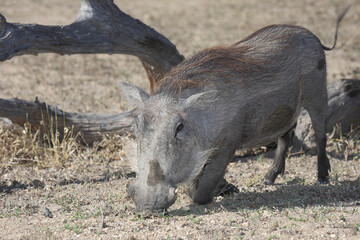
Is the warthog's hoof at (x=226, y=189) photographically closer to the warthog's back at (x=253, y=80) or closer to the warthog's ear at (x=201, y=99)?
the warthog's back at (x=253, y=80)

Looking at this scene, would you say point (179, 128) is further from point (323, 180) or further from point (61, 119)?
point (61, 119)

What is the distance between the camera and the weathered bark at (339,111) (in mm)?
5664

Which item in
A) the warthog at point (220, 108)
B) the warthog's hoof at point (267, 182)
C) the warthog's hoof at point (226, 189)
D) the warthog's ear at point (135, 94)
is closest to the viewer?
the warthog at point (220, 108)

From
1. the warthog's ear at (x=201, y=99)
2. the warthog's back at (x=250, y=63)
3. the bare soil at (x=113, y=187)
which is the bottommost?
the bare soil at (x=113, y=187)

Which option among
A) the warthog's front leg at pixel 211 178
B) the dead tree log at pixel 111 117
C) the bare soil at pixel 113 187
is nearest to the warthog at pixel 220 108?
the warthog's front leg at pixel 211 178

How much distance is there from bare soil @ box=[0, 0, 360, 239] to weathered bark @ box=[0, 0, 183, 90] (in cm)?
50

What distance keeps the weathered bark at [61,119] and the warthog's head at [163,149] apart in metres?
1.49

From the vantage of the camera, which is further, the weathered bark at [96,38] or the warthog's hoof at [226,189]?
the weathered bark at [96,38]

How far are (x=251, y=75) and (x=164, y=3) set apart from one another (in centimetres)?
982

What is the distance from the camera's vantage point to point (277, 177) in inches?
199

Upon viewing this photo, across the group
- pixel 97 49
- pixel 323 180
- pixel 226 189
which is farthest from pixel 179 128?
pixel 323 180

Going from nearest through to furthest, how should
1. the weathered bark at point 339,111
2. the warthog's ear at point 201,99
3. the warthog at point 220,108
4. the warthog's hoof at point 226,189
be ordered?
the warthog at point 220,108
the warthog's ear at point 201,99
the warthog's hoof at point 226,189
the weathered bark at point 339,111

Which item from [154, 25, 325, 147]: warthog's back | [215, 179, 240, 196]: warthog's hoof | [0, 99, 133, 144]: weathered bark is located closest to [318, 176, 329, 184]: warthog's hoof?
[154, 25, 325, 147]: warthog's back

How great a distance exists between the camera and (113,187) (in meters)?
4.56
